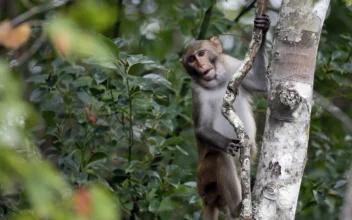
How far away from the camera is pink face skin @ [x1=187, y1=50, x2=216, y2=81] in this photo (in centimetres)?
648

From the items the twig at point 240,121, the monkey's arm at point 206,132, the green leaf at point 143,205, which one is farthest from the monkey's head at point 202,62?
the twig at point 240,121

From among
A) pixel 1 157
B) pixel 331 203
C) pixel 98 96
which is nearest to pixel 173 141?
pixel 98 96

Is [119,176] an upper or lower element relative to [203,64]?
lower

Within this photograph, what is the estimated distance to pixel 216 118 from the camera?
6941 mm

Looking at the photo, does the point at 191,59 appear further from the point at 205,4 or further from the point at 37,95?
the point at 37,95

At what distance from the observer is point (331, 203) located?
7773mm

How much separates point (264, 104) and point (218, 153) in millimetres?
1023

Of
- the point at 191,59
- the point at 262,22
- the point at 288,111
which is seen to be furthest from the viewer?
the point at 191,59

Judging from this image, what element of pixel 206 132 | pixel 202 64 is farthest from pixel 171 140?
pixel 202 64

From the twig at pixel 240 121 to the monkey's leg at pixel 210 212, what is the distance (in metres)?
2.16

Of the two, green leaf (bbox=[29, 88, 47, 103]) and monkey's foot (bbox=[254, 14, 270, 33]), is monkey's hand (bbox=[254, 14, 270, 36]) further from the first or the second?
green leaf (bbox=[29, 88, 47, 103])

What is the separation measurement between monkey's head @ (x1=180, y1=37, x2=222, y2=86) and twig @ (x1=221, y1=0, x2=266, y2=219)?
5.20 feet

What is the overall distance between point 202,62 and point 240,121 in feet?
6.54

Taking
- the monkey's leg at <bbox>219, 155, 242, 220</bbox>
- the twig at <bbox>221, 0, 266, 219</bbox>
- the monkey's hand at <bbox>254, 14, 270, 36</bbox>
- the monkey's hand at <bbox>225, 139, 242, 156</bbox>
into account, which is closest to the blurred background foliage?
the monkey's leg at <bbox>219, 155, 242, 220</bbox>
